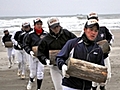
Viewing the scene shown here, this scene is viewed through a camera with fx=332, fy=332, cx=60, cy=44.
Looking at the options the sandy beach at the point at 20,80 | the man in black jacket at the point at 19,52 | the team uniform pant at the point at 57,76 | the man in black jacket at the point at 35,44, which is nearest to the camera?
the team uniform pant at the point at 57,76

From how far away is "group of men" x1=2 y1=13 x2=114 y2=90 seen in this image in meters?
4.83

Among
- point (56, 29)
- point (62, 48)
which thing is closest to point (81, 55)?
point (62, 48)

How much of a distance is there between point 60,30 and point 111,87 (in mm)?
3430

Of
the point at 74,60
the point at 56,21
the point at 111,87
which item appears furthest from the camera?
the point at 111,87

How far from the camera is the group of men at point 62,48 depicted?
15.8 feet

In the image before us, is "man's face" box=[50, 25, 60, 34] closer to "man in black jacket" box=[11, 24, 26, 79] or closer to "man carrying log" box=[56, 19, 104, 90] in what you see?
"man carrying log" box=[56, 19, 104, 90]

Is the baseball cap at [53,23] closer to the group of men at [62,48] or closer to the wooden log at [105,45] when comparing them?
the group of men at [62,48]

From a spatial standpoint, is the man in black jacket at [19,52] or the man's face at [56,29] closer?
the man's face at [56,29]

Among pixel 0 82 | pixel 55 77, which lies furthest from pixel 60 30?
pixel 0 82

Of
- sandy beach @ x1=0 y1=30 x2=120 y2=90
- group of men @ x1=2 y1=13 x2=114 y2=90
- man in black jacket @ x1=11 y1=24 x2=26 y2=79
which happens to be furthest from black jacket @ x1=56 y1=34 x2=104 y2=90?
man in black jacket @ x1=11 y1=24 x2=26 y2=79

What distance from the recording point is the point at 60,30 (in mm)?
6699

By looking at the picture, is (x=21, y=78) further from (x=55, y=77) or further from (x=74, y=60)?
(x=74, y=60)

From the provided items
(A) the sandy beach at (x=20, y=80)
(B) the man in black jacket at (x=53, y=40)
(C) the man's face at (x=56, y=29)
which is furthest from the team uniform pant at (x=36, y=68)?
(C) the man's face at (x=56, y=29)

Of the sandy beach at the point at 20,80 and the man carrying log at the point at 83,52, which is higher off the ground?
the man carrying log at the point at 83,52
